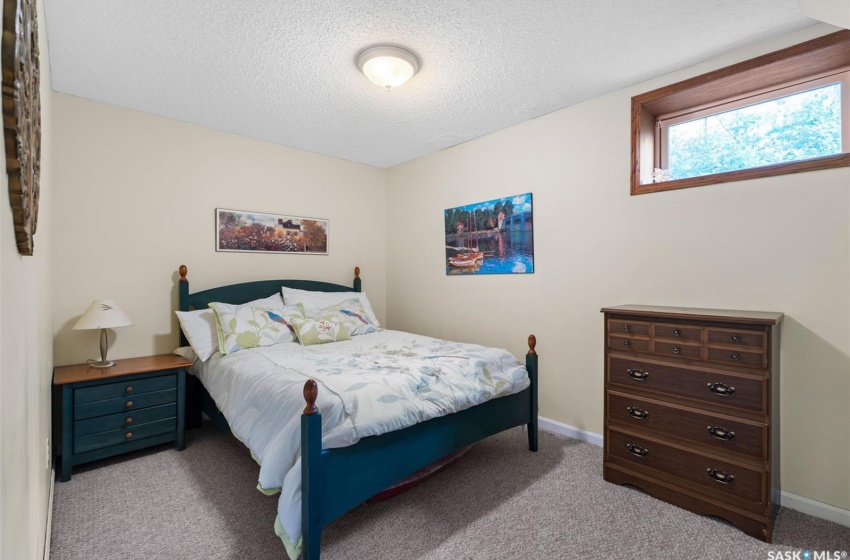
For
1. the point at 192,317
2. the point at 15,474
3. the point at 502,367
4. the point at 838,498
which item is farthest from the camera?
the point at 192,317

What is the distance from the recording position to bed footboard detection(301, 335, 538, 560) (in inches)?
64.0

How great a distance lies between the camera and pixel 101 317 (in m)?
2.65

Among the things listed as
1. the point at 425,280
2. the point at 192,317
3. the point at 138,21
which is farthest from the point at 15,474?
the point at 425,280

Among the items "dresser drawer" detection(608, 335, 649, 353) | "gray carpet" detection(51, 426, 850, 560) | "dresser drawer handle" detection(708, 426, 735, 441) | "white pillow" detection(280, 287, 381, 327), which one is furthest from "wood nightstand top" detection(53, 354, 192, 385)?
"dresser drawer handle" detection(708, 426, 735, 441)

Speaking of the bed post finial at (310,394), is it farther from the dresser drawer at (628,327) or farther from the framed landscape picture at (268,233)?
the framed landscape picture at (268,233)

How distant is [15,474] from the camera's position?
0.83m

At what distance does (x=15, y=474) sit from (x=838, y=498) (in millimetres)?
3251

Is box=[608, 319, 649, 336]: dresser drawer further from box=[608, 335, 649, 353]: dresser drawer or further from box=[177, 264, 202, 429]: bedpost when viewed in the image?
box=[177, 264, 202, 429]: bedpost

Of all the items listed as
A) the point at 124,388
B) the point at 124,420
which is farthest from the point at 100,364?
the point at 124,420

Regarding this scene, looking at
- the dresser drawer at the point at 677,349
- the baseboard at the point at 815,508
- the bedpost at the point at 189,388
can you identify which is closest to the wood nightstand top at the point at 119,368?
the bedpost at the point at 189,388

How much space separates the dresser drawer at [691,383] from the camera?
6.29 ft

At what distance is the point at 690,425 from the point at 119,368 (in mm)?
3528

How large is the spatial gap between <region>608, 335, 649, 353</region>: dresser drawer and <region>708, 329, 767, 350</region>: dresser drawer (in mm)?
312

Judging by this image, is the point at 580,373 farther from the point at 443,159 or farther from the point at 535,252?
the point at 443,159
